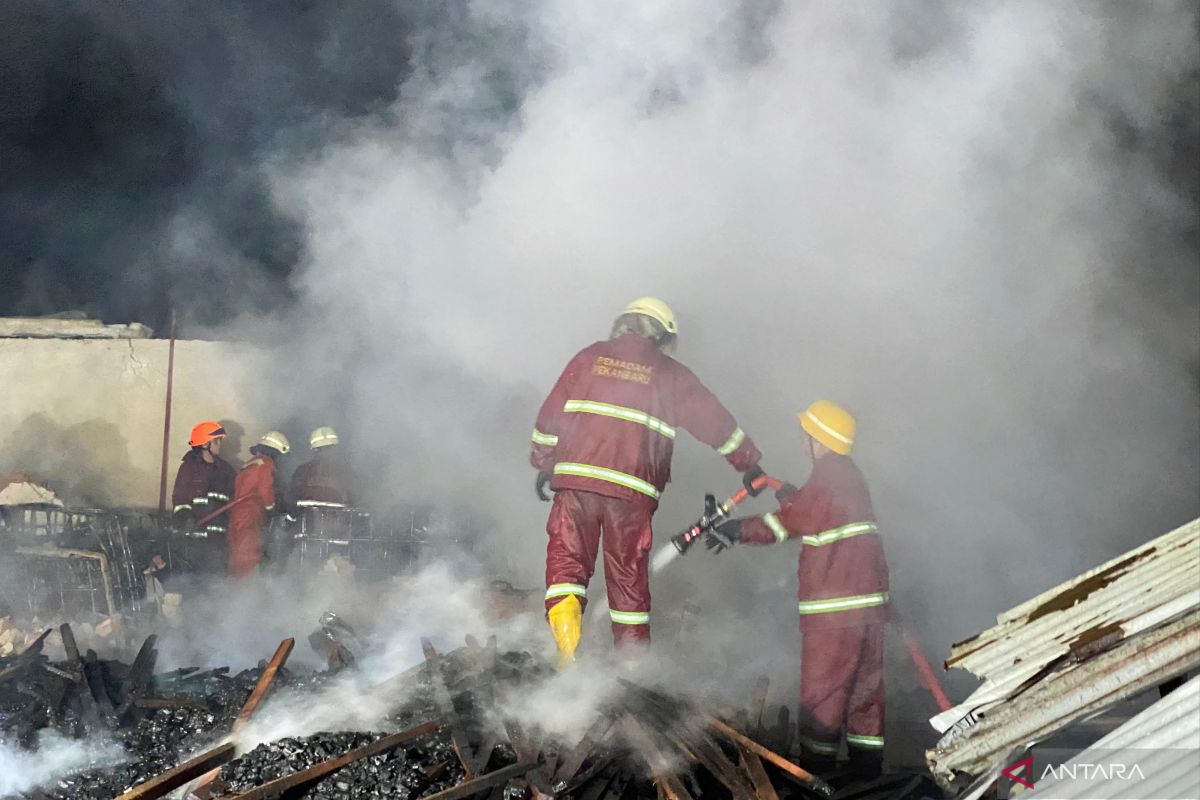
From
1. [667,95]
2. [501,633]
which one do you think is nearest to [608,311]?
[667,95]

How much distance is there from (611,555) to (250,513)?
3.93 metres

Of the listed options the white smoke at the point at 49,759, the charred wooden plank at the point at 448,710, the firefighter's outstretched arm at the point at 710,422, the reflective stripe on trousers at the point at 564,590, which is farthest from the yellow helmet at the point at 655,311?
the white smoke at the point at 49,759

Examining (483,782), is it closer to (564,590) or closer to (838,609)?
(564,590)

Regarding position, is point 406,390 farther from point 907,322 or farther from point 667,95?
point 907,322

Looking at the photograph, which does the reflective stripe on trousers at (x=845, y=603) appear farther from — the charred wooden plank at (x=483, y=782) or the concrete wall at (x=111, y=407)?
the concrete wall at (x=111, y=407)

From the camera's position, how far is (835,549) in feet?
14.8

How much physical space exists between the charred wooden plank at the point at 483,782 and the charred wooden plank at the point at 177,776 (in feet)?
3.15

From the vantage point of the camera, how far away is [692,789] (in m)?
3.66

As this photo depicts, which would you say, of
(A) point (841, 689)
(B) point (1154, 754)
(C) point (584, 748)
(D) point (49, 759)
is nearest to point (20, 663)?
(D) point (49, 759)

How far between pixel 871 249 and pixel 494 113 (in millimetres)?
3143

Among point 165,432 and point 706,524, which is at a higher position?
point 165,432

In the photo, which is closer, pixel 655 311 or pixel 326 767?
pixel 326 767

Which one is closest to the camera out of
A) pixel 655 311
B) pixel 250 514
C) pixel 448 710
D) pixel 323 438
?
pixel 448 710

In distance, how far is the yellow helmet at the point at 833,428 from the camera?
15.6 ft
